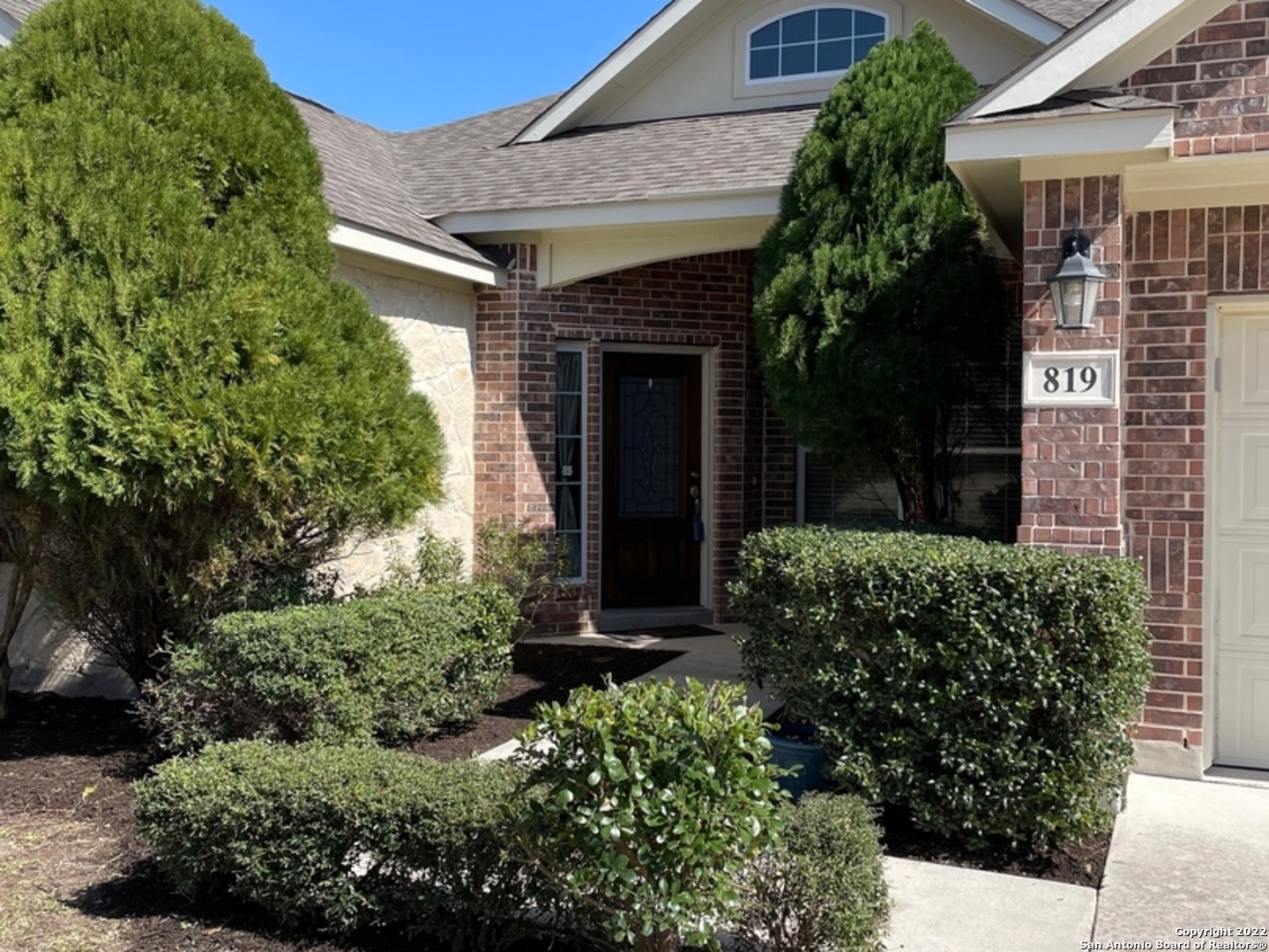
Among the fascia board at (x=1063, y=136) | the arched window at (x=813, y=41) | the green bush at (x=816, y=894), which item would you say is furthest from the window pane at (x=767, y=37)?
the green bush at (x=816, y=894)

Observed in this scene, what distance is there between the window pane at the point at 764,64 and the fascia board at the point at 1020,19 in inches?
70.3

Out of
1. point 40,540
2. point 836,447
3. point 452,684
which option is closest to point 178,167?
point 40,540

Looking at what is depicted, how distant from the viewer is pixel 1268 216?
18.0 ft

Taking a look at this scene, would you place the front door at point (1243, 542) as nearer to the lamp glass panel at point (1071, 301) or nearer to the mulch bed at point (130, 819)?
the lamp glass panel at point (1071, 301)

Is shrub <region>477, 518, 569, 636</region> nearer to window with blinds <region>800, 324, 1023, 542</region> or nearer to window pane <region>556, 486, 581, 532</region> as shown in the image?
window pane <region>556, 486, 581, 532</region>

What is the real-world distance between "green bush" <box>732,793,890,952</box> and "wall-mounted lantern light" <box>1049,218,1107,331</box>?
8.95ft

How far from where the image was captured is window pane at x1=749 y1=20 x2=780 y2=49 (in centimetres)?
1017

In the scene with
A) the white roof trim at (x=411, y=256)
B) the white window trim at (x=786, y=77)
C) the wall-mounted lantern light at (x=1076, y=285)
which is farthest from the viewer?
the white window trim at (x=786, y=77)

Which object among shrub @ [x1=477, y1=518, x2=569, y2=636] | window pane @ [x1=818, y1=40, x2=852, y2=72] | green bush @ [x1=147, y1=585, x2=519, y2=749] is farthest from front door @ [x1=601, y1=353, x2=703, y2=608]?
green bush @ [x1=147, y1=585, x2=519, y2=749]

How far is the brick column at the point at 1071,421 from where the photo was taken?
5211mm

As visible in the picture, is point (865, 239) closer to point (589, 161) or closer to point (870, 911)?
point (589, 161)

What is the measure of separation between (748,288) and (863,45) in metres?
2.30

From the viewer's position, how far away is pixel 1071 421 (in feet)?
17.3

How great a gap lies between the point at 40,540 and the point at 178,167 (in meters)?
2.11
